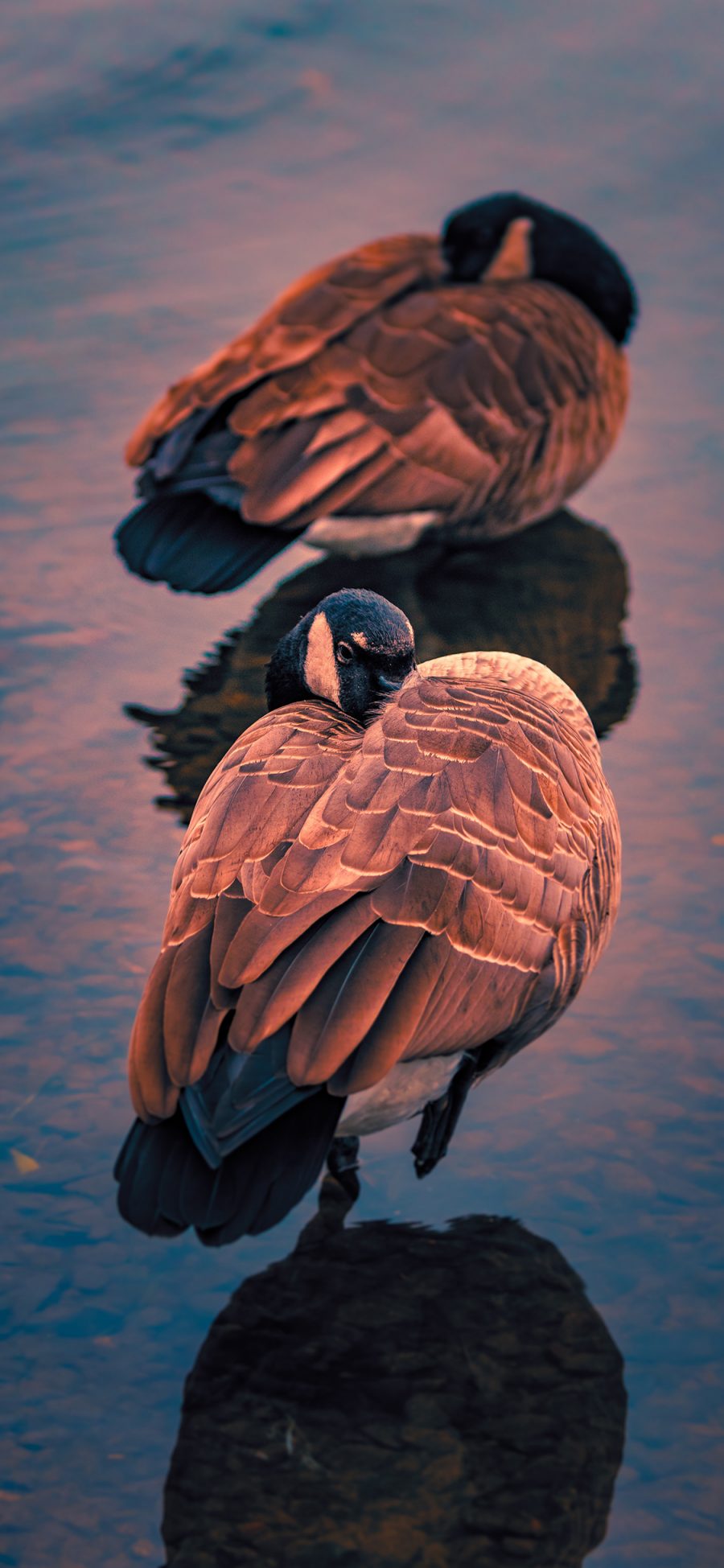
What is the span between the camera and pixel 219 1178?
2.97 m

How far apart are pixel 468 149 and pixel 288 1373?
Result: 7.68 meters

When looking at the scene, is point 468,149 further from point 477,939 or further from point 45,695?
point 477,939

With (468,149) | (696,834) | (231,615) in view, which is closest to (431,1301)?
(696,834)

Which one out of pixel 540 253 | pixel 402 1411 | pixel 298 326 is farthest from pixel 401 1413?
pixel 540 253

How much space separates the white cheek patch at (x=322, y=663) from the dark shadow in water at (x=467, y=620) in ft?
2.75

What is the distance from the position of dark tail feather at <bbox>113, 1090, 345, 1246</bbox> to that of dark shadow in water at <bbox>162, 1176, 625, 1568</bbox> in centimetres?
50

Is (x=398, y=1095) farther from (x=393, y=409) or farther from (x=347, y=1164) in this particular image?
(x=393, y=409)

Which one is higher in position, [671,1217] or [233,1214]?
[233,1214]

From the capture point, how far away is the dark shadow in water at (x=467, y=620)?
221 inches

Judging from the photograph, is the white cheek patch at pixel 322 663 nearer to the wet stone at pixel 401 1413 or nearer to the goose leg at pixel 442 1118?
the goose leg at pixel 442 1118

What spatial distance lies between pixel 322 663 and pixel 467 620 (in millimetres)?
1910

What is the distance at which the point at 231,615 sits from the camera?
6.36 metres

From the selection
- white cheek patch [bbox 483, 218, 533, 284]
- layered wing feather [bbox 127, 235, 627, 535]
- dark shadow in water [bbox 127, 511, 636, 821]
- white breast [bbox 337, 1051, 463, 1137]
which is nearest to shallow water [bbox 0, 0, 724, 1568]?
dark shadow in water [bbox 127, 511, 636, 821]

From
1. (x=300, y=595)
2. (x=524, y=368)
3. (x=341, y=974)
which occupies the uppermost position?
(x=341, y=974)
